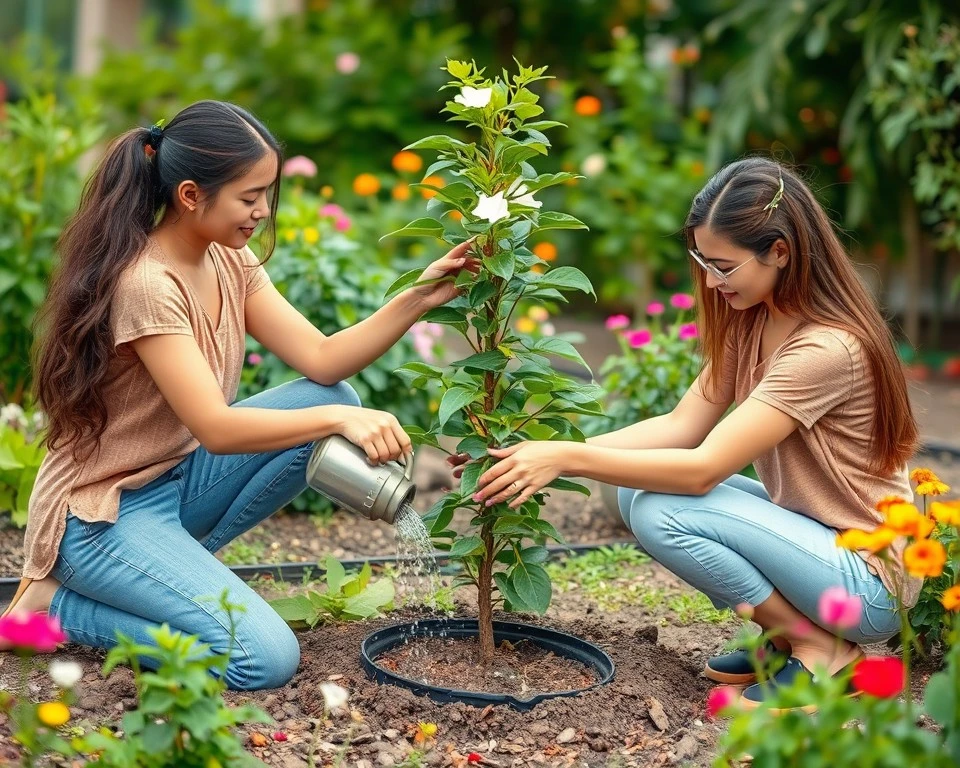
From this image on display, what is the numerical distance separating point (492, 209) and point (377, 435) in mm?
499

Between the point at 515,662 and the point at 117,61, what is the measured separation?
647cm

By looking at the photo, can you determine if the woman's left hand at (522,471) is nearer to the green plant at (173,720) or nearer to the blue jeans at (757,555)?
the blue jeans at (757,555)

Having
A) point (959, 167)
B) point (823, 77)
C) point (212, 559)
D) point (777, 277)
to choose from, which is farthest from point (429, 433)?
point (823, 77)

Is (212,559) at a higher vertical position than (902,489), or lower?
lower

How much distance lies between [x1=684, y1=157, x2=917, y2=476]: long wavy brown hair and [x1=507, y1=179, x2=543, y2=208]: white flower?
0.38 m

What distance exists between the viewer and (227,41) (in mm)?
7875

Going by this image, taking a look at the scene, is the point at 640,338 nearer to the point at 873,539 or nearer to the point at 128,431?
the point at 128,431

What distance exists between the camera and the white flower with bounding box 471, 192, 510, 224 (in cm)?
215

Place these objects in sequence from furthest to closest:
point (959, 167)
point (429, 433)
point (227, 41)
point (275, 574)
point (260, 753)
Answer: point (227, 41), point (959, 167), point (275, 574), point (429, 433), point (260, 753)

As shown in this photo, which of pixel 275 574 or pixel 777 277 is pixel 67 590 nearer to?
pixel 275 574

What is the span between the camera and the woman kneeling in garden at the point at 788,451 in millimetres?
2375

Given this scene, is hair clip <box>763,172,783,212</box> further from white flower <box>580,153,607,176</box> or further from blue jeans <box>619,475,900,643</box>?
white flower <box>580,153,607,176</box>

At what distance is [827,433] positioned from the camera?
2445 mm

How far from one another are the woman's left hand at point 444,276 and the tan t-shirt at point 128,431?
0.45 m
